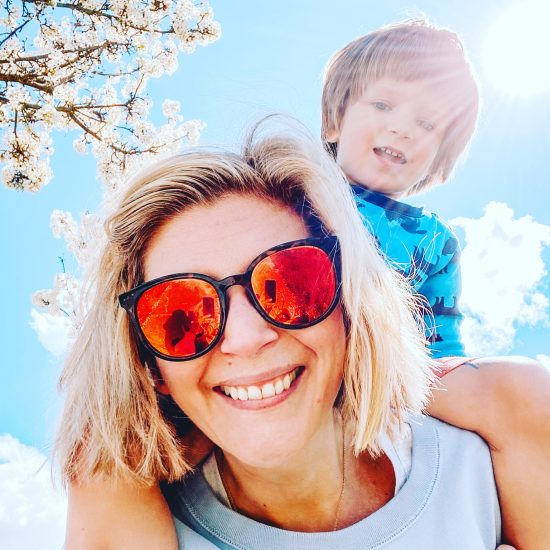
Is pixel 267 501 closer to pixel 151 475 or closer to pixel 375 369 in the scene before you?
pixel 151 475

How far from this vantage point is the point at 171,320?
6.04 feet

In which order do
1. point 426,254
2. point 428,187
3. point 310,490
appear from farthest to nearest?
point 428,187, point 426,254, point 310,490

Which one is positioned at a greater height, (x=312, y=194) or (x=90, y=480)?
(x=312, y=194)

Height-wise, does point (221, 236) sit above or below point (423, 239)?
above

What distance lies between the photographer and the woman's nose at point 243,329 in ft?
5.87

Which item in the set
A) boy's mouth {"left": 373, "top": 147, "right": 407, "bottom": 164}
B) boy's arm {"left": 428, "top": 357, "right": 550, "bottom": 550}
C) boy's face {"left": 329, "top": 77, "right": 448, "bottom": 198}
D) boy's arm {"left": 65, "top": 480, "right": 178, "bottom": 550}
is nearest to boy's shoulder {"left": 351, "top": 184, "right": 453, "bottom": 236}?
boy's face {"left": 329, "top": 77, "right": 448, "bottom": 198}

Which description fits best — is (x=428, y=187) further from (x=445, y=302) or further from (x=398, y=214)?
(x=445, y=302)

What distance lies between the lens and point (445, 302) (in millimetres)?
3133

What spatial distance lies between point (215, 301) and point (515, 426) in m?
1.27

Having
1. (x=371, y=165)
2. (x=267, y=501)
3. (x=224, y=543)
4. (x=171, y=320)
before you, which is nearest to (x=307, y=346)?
(x=171, y=320)

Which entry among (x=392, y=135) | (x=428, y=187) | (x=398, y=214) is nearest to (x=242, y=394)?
(x=398, y=214)

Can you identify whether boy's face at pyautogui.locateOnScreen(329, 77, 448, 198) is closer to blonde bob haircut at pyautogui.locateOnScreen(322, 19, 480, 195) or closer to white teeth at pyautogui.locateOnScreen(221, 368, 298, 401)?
blonde bob haircut at pyautogui.locateOnScreen(322, 19, 480, 195)

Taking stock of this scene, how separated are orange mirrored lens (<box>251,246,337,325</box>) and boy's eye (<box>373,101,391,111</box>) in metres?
1.93

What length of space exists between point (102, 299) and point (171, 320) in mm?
390
